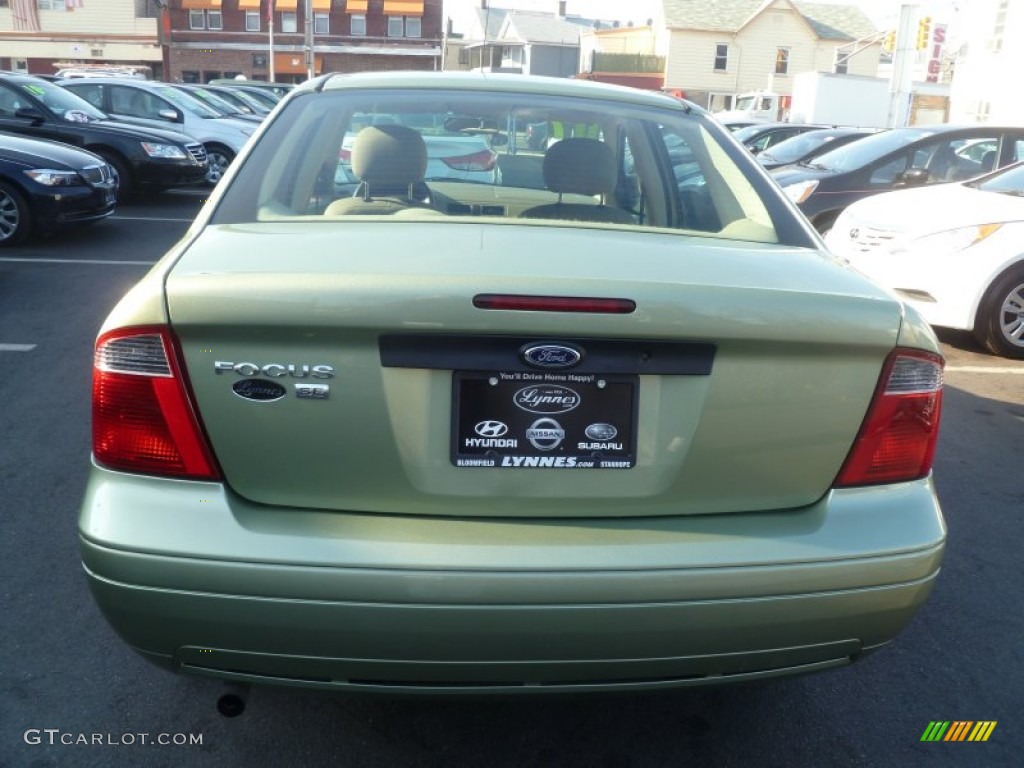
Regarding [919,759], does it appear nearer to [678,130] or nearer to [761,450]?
[761,450]

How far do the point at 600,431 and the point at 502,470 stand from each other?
22 cm

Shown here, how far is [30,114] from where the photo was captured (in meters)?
12.1

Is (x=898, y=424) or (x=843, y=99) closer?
(x=898, y=424)

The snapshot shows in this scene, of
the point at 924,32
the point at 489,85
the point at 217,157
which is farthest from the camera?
the point at 924,32

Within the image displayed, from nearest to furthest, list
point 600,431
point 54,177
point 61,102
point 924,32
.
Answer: point 600,431 < point 54,177 < point 61,102 < point 924,32

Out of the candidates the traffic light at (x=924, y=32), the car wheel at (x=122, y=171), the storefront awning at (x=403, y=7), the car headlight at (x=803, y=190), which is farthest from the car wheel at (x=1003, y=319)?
the storefront awning at (x=403, y=7)

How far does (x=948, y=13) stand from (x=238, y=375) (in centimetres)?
4621

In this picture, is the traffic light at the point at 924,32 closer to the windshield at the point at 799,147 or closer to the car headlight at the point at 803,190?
Result: the windshield at the point at 799,147

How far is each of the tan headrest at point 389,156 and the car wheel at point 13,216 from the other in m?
7.43

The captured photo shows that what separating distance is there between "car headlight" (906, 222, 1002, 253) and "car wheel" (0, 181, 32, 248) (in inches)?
302

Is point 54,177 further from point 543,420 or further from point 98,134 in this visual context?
point 543,420

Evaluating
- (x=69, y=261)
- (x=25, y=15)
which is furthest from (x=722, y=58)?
(x=69, y=261)

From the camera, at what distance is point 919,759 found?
260 cm

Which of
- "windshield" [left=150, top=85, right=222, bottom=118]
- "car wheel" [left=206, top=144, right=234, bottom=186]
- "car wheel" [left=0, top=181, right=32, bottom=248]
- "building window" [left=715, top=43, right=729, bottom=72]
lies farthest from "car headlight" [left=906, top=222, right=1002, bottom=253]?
"building window" [left=715, top=43, right=729, bottom=72]
